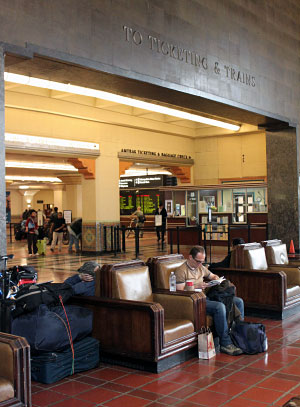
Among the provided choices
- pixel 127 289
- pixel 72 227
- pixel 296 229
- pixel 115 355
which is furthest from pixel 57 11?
pixel 72 227

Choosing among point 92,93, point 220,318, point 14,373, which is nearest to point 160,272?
point 220,318

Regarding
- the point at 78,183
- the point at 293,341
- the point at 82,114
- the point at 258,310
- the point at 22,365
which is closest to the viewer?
the point at 22,365

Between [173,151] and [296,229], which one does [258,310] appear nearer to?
[296,229]

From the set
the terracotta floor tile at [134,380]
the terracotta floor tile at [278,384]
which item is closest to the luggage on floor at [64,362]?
the terracotta floor tile at [134,380]

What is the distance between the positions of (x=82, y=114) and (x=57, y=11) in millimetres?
7487

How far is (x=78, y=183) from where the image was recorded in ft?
75.9

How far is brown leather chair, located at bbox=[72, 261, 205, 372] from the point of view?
420 cm

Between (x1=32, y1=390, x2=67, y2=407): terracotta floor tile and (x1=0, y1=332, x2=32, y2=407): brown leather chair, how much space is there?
573mm

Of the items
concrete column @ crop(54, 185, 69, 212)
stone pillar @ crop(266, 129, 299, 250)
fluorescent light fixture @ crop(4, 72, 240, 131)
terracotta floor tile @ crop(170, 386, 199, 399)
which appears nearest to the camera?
terracotta floor tile @ crop(170, 386, 199, 399)

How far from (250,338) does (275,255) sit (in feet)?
8.67

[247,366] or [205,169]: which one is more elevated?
[205,169]

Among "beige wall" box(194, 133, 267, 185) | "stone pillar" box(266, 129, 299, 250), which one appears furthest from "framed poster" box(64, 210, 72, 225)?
"stone pillar" box(266, 129, 299, 250)

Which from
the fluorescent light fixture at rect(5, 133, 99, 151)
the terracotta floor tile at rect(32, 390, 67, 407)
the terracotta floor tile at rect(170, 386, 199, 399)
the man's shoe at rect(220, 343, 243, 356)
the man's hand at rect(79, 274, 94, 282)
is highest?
the fluorescent light fixture at rect(5, 133, 99, 151)

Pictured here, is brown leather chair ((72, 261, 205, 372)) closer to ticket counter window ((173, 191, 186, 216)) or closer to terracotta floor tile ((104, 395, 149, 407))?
terracotta floor tile ((104, 395, 149, 407))
